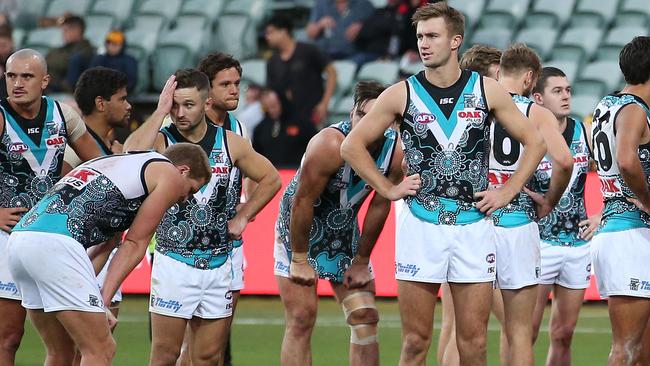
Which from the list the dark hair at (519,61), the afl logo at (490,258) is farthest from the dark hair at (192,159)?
the dark hair at (519,61)

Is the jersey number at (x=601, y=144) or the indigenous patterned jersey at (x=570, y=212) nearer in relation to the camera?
the jersey number at (x=601, y=144)

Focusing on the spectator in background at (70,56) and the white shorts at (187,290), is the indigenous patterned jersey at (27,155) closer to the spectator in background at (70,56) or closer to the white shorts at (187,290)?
the white shorts at (187,290)

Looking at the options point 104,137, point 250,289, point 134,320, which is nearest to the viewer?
point 104,137

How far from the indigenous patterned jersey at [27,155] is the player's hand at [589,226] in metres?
3.79

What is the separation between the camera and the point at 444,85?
755 cm

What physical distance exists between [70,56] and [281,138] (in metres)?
4.08

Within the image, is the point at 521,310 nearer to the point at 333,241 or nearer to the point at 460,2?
the point at 333,241

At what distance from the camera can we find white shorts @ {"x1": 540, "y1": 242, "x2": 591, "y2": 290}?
30.5 feet

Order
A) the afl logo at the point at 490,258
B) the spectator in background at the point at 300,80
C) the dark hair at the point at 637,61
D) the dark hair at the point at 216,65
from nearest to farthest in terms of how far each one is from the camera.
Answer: the afl logo at the point at 490,258 < the dark hair at the point at 637,61 < the dark hair at the point at 216,65 < the spectator in background at the point at 300,80

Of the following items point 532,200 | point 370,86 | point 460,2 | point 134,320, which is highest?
point 460,2

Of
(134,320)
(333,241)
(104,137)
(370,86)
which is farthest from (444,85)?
(134,320)

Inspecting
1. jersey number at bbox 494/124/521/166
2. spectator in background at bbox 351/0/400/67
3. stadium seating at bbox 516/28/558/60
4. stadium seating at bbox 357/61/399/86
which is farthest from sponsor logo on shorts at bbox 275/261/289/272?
stadium seating at bbox 516/28/558/60

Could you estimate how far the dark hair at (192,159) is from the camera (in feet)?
24.1

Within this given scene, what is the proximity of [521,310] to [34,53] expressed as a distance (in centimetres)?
374
